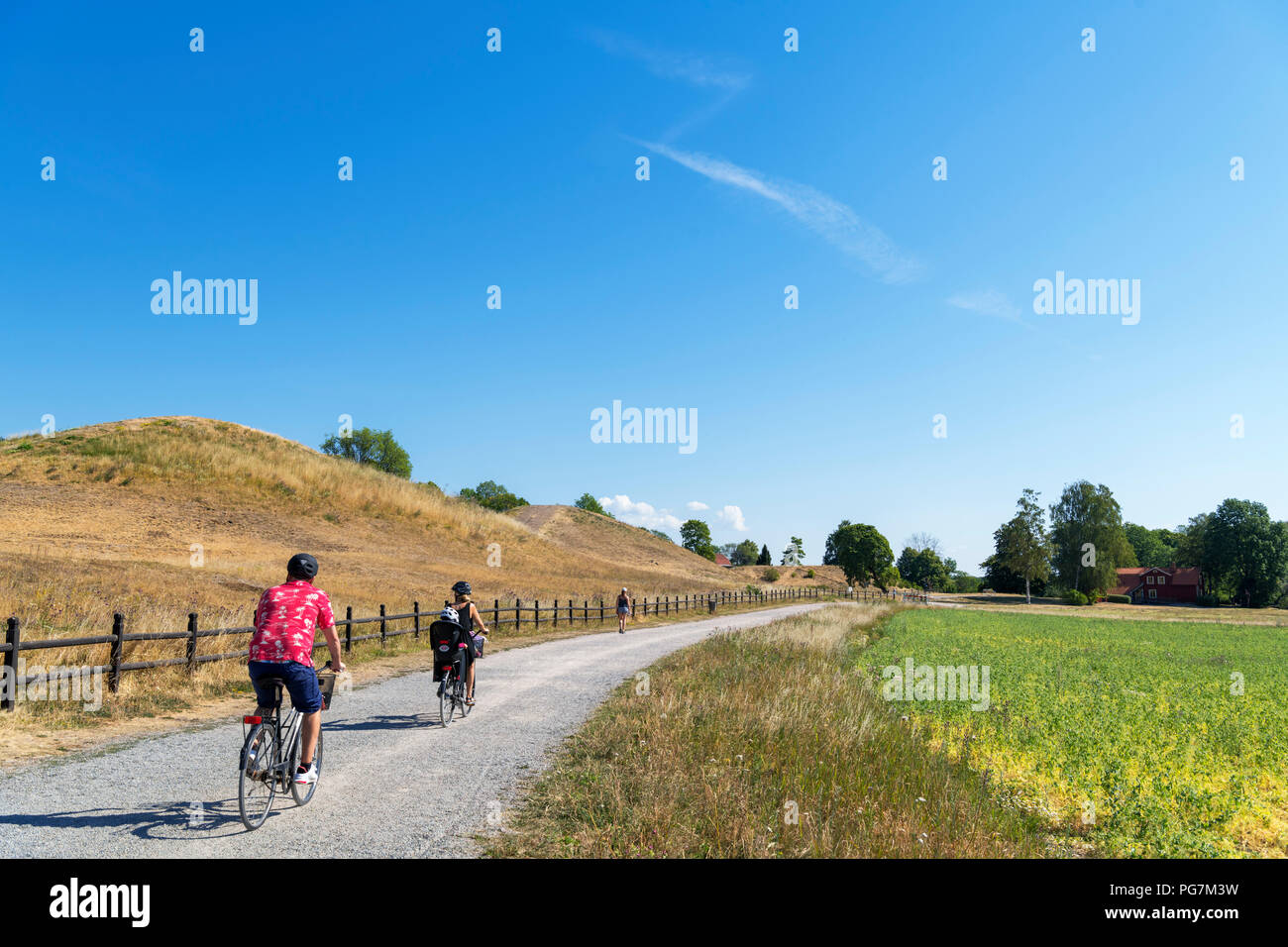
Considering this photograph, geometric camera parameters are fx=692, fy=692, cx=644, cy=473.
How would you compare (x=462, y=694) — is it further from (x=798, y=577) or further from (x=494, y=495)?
(x=494, y=495)

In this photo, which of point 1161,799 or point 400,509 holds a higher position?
point 400,509

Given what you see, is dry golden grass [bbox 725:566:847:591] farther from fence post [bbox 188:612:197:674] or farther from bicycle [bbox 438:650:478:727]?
bicycle [bbox 438:650:478:727]

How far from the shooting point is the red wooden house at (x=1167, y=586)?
10931 cm

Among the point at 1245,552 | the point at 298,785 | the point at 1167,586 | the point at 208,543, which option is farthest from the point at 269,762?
the point at 1167,586

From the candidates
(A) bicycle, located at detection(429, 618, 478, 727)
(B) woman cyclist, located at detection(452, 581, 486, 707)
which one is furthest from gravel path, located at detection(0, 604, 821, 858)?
(B) woman cyclist, located at detection(452, 581, 486, 707)

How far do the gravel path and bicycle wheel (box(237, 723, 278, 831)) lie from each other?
0.46 ft

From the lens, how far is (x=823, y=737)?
938 cm

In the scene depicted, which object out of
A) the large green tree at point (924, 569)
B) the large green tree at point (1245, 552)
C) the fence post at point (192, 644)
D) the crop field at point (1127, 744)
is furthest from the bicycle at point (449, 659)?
the large green tree at point (924, 569)

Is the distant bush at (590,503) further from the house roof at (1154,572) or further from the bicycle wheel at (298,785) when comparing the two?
the bicycle wheel at (298,785)

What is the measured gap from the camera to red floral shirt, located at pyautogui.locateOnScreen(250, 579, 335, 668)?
20.5ft
